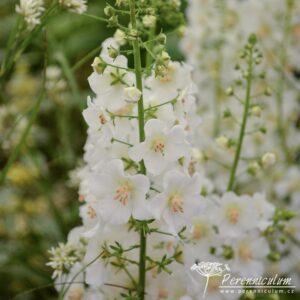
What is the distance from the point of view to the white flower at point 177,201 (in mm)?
887

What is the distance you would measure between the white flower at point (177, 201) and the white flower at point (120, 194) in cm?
A: 2

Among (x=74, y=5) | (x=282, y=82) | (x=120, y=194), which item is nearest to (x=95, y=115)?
(x=120, y=194)

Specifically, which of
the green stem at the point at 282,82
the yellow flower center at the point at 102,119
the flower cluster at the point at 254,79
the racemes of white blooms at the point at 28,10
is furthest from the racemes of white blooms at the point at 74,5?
the green stem at the point at 282,82

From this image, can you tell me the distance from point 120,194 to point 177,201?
90 millimetres

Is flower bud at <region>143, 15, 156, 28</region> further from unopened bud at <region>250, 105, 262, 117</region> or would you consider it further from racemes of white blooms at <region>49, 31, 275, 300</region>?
unopened bud at <region>250, 105, 262, 117</region>

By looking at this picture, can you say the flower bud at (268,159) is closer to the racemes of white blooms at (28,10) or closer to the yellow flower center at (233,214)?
the yellow flower center at (233,214)

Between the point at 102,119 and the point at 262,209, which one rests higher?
the point at 102,119

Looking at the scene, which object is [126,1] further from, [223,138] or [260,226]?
[260,226]

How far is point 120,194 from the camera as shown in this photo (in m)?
0.90

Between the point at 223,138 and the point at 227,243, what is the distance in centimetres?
21

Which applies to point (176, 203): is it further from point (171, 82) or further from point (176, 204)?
point (171, 82)

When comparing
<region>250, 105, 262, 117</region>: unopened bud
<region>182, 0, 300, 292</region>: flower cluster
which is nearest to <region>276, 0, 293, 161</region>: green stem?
<region>182, 0, 300, 292</region>: flower cluster

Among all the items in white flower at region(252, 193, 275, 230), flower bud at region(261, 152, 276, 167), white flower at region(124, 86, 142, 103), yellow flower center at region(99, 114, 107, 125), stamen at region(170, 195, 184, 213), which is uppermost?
white flower at region(124, 86, 142, 103)

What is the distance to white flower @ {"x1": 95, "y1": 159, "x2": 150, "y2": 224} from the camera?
88cm
